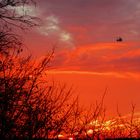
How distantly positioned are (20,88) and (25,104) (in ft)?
2.03

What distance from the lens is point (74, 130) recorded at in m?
18.2

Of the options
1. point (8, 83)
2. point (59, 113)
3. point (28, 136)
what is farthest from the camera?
point (59, 113)

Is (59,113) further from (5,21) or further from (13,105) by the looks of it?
(5,21)

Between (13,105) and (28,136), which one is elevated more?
(13,105)

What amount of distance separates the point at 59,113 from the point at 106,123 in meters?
2.03

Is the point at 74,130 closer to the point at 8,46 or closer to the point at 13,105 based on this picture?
the point at 13,105

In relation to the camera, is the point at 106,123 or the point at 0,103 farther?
the point at 106,123

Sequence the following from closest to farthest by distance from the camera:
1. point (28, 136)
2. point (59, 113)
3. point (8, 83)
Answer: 1. point (28, 136)
2. point (8, 83)
3. point (59, 113)

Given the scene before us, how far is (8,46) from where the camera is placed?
59.9 feet

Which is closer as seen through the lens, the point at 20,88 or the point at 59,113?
the point at 20,88

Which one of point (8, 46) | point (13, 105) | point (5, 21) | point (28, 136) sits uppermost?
point (5, 21)

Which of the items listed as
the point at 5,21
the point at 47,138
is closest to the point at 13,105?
the point at 47,138

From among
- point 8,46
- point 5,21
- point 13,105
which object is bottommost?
point 13,105

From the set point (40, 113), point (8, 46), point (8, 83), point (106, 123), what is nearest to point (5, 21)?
point (8, 46)
